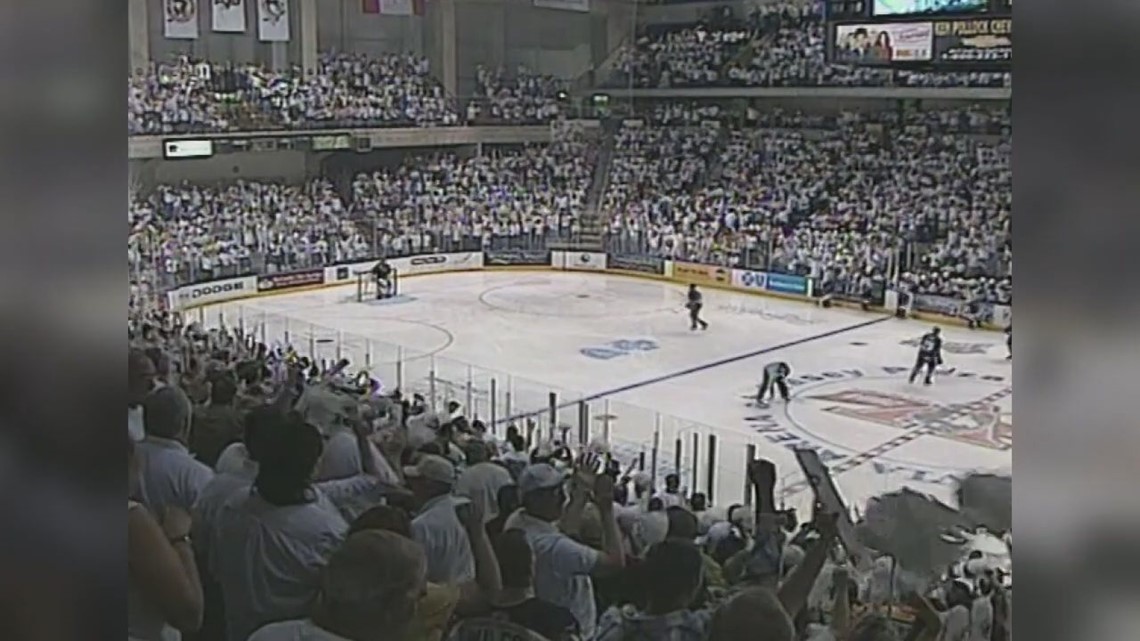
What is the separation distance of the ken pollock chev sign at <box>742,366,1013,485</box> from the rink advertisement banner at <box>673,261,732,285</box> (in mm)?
2385

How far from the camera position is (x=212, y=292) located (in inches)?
343

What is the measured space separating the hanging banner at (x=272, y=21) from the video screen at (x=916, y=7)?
4860 mm

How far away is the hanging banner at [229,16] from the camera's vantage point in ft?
32.1

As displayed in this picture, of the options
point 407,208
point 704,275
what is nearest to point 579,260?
point 704,275

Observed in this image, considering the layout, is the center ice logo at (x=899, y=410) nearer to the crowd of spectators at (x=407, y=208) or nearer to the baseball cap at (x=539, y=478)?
the baseball cap at (x=539, y=478)

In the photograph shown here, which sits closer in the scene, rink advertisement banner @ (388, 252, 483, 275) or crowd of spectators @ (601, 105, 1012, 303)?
crowd of spectators @ (601, 105, 1012, 303)

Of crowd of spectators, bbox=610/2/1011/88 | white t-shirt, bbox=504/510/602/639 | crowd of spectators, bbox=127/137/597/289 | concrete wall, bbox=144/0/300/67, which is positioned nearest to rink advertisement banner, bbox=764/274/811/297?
crowd of spectators, bbox=127/137/597/289

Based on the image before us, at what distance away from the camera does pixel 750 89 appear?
36.3 feet

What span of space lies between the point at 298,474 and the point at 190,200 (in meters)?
7.51

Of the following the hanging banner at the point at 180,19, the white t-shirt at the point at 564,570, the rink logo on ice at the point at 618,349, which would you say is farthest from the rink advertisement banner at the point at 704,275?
the white t-shirt at the point at 564,570

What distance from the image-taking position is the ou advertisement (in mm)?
7566

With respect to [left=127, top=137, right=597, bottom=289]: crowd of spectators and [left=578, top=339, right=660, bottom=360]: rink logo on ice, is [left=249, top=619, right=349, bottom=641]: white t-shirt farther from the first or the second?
[left=127, top=137, right=597, bottom=289]: crowd of spectators
